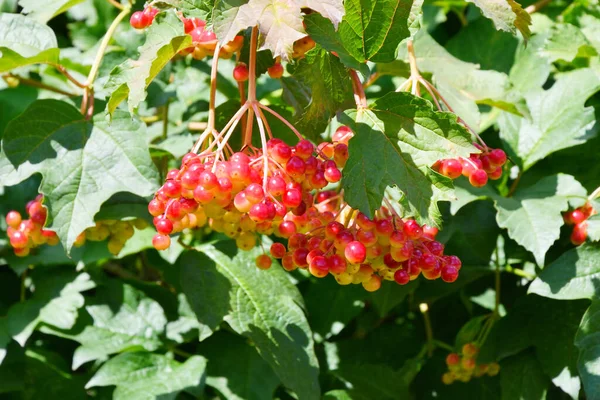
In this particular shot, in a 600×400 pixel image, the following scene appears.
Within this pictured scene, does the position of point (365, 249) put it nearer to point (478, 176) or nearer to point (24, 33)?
point (478, 176)

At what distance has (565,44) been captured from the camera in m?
1.83

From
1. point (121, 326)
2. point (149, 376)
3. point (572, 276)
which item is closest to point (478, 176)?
point (572, 276)

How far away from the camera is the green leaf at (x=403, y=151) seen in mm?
1128

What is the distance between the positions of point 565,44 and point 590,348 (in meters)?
0.80

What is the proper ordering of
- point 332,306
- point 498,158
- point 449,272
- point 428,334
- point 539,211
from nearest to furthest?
point 449,272 < point 498,158 < point 539,211 < point 332,306 < point 428,334

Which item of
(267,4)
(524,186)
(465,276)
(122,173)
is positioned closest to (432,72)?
(524,186)

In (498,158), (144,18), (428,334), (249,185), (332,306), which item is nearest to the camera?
(249,185)

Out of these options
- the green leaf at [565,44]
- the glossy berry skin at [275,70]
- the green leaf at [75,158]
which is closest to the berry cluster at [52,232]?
the green leaf at [75,158]

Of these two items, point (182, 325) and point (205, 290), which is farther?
point (182, 325)

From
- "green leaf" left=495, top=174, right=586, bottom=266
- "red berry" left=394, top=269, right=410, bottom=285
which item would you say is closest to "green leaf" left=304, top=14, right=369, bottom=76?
"red berry" left=394, top=269, right=410, bottom=285

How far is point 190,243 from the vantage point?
1880mm

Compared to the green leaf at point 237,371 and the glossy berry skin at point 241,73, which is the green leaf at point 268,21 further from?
the green leaf at point 237,371

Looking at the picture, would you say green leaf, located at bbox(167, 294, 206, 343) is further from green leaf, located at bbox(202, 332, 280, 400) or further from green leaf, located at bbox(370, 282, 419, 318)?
green leaf, located at bbox(370, 282, 419, 318)

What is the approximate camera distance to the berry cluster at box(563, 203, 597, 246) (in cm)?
156
